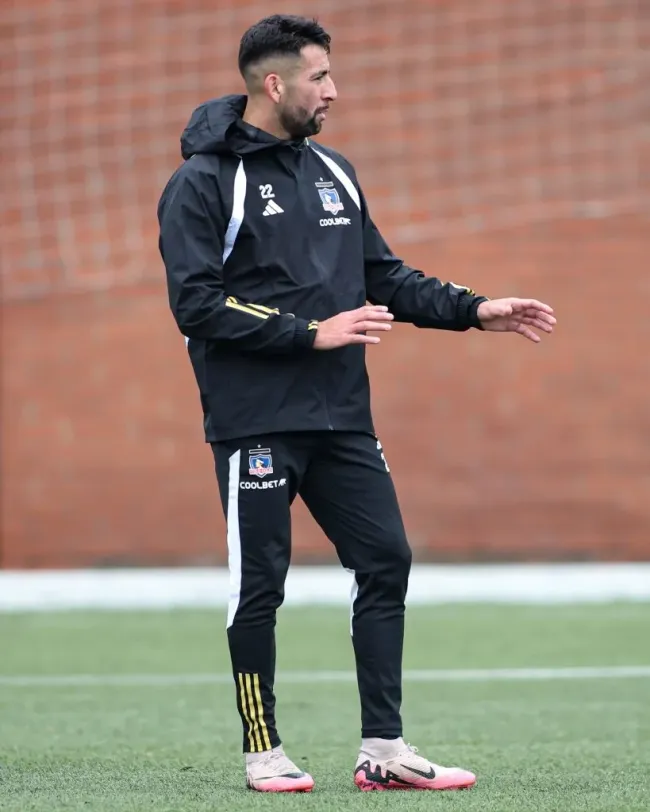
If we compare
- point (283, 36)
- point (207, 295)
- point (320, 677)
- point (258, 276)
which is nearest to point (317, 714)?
point (320, 677)

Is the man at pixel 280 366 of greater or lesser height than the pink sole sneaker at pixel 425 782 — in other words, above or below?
above

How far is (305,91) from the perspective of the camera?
16.0ft

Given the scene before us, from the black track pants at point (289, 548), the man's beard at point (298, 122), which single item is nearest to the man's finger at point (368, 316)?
the black track pants at point (289, 548)

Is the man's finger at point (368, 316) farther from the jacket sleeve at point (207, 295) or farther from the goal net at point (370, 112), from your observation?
the goal net at point (370, 112)

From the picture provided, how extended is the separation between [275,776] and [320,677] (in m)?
3.11

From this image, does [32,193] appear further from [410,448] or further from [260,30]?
[260,30]

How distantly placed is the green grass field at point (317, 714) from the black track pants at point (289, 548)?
30cm

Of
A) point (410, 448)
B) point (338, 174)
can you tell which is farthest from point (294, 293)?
point (410, 448)

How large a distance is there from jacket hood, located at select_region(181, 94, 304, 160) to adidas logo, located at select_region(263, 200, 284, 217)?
165mm

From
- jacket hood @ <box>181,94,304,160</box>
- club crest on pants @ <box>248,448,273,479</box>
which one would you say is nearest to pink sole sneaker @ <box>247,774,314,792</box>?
club crest on pants @ <box>248,448,273,479</box>

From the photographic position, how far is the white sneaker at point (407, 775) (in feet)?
15.6

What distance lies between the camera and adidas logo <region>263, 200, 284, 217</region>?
4.84 metres

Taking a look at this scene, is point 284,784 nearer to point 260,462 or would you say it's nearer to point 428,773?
point 428,773

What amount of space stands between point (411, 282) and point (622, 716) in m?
2.24
